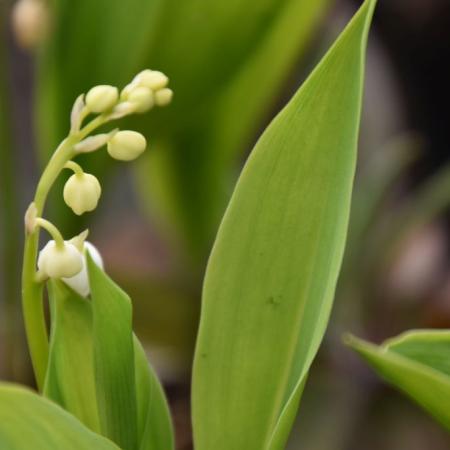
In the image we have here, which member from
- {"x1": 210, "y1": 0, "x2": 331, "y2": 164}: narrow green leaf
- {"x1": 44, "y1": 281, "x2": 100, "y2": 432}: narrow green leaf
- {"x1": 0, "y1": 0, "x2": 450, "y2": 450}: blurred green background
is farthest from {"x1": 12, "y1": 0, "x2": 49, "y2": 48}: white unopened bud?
{"x1": 44, "y1": 281, "x2": 100, "y2": 432}: narrow green leaf

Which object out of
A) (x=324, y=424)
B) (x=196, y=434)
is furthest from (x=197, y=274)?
(x=196, y=434)

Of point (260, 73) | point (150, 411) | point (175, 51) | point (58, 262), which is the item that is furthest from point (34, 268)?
point (260, 73)

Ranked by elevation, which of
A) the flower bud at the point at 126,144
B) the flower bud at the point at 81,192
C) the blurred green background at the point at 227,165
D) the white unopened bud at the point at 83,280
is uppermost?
the flower bud at the point at 126,144

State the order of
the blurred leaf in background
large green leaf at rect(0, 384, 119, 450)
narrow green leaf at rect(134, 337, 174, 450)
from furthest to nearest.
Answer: the blurred leaf in background
narrow green leaf at rect(134, 337, 174, 450)
large green leaf at rect(0, 384, 119, 450)

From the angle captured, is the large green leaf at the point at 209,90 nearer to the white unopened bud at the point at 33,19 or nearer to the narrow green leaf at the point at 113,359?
the white unopened bud at the point at 33,19

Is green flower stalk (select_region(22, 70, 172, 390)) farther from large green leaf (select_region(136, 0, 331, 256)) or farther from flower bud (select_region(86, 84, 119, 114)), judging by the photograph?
large green leaf (select_region(136, 0, 331, 256))

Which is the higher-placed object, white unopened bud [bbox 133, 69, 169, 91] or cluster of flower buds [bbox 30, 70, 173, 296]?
white unopened bud [bbox 133, 69, 169, 91]

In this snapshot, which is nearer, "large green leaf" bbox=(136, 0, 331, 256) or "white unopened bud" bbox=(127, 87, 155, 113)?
"white unopened bud" bbox=(127, 87, 155, 113)

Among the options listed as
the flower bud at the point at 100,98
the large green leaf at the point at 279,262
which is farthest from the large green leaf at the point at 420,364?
the flower bud at the point at 100,98
